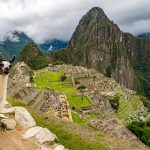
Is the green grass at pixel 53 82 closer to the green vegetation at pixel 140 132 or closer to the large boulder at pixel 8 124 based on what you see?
the green vegetation at pixel 140 132

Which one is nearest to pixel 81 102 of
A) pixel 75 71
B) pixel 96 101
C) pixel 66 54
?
pixel 96 101

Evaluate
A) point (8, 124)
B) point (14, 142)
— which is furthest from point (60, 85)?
point (14, 142)

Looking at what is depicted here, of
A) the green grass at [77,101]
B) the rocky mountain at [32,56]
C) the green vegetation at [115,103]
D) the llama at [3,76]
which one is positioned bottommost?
the green vegetation at [115,103]

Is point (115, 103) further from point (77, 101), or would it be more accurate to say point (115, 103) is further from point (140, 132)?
point (140, 132)

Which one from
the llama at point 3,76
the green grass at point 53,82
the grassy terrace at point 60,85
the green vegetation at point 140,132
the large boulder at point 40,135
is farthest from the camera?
the green grass at point 53,82

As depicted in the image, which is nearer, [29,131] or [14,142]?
[14,142]

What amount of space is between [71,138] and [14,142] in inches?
111

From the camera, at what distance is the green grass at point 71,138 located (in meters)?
15.2

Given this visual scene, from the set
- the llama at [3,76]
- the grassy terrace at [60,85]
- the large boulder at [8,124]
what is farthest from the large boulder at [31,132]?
the grassy terrace at [60,85]

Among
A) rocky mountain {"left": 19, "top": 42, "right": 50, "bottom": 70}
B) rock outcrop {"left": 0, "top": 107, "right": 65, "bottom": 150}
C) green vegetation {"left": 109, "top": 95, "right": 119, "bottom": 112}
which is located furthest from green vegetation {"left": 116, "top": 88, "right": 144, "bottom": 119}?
rocky mountain {"left": 19, "top": 42, "right": 50, "bottom": 70}

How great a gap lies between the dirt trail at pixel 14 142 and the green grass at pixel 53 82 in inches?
2572

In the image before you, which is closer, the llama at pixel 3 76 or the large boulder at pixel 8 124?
the llama at pixel 3 76

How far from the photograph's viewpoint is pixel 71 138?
624 inches

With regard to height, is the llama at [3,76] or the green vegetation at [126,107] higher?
the llama at [3,76]
